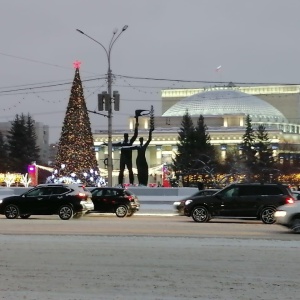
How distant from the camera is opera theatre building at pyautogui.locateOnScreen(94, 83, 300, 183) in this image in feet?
472

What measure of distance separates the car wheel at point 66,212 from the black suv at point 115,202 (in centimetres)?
312

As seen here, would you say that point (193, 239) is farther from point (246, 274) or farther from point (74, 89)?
point (74, 89)

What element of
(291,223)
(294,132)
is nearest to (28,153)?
(294,132)

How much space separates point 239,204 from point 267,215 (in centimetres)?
113

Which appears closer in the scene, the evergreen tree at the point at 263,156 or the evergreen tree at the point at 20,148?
the evergreen tree at the point at 263,156

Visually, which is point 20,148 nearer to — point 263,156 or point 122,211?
point 263,156

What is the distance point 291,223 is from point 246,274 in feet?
31.6

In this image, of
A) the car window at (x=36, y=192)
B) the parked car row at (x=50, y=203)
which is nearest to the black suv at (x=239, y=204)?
the parked car row at (x=50, y=203)

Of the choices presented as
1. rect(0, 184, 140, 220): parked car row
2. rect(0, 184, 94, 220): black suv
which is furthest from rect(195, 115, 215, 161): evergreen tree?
rect(0, 184, 94, 220): black suv

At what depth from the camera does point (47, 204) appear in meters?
29.2

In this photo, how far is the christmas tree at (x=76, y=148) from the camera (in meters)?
53.6

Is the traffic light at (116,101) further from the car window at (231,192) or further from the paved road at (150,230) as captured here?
the paved road at (150,230)

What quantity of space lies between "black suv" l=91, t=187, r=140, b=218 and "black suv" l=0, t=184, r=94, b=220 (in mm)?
2794

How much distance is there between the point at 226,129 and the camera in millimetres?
147750
